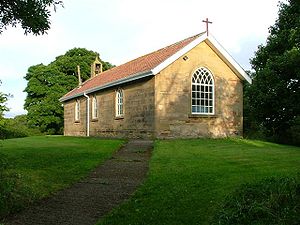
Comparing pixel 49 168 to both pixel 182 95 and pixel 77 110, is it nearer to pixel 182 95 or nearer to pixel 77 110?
pixel 182 95

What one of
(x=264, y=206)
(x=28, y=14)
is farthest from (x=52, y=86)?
(x=264, y=206)

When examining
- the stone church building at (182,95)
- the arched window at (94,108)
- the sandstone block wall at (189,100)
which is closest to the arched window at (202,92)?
the stone church building at (182,95)

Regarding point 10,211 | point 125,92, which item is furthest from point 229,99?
point 10,211

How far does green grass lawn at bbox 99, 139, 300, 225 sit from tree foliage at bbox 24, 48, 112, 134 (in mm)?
35696

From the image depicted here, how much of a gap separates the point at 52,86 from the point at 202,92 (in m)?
31.8

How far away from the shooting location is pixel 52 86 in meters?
49.7

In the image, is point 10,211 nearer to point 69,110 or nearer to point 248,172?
point 248,172

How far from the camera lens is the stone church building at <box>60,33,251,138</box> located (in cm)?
2028

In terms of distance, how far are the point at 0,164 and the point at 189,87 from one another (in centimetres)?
1280

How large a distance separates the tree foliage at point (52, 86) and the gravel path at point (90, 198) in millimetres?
37685

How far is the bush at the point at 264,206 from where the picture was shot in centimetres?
552

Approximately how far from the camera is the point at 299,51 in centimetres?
2120

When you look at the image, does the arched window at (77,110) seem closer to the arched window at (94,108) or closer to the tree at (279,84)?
the arched window at (94,108)

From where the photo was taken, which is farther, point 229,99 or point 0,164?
point 229,99
